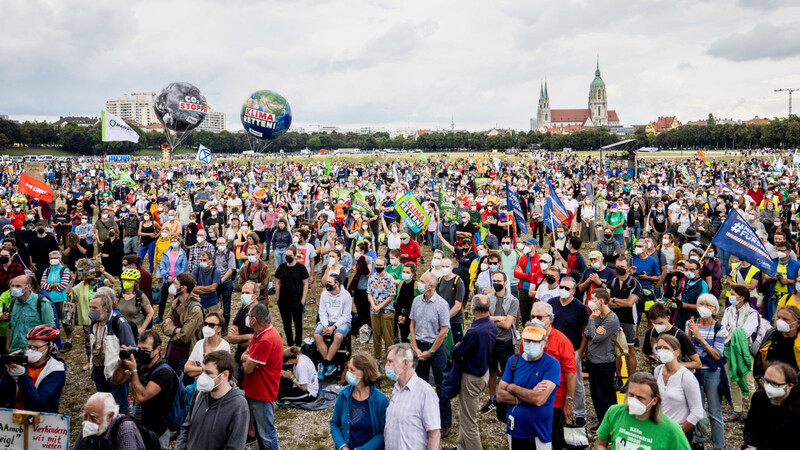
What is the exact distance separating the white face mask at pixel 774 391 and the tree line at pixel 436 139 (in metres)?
82.2

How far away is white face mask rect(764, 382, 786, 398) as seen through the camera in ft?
13.9

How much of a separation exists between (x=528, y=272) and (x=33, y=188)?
15720 millimetres

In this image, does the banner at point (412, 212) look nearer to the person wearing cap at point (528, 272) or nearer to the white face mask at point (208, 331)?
the person wearing cap at point (528, 272)

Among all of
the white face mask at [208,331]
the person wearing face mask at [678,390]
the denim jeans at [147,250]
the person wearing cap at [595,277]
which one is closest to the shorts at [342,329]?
the white face mask at [208,331]

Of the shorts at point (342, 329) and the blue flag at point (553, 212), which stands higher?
the blue flag at point (553, 212)

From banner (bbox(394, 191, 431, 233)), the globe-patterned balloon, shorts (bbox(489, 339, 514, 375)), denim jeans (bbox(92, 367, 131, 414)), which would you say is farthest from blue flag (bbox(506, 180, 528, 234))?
the globe-patterned balloon

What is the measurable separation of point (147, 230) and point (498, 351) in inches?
385

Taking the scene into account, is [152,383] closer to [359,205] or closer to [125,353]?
[125,353]

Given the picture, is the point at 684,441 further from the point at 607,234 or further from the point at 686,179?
the point at 686,179

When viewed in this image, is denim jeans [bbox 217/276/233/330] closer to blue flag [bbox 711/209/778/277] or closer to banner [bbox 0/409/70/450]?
banner [bbox 0/409/70/450]

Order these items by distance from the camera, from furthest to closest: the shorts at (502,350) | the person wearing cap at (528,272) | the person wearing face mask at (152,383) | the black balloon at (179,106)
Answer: the black balloon at (179,106)
the person wearing cap at (528,272)
the shorts at (502,350)
the person wearing face mask at (152,383)

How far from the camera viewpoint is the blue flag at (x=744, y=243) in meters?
8.25

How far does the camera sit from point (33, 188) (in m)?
16.8

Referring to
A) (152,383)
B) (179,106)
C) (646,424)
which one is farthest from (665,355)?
(179,106)
